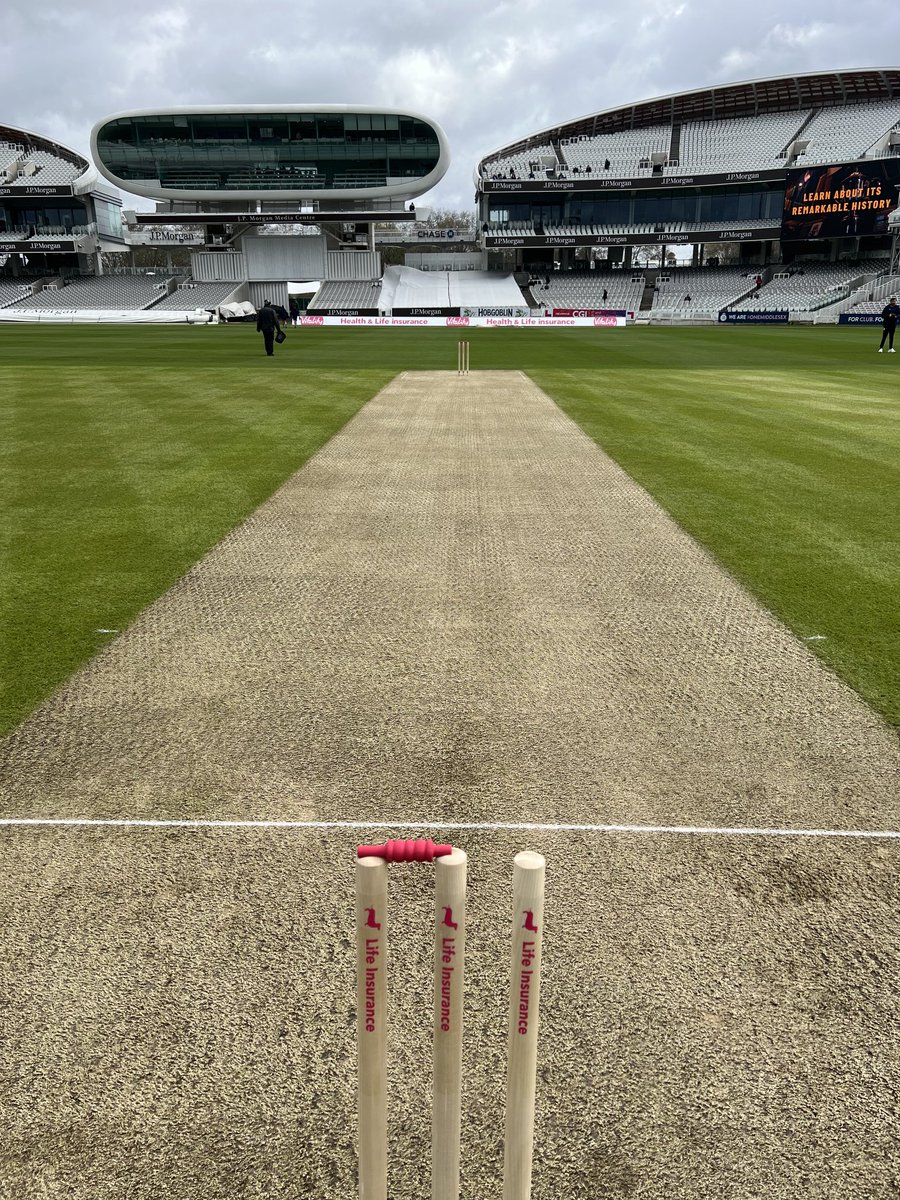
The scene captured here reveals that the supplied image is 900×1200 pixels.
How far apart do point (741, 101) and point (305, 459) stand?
94.0 m

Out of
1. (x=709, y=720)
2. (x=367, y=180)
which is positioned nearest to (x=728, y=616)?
(x=709, y=720)

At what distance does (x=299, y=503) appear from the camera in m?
10.5

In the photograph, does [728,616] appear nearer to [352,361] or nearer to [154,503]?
[154,503]

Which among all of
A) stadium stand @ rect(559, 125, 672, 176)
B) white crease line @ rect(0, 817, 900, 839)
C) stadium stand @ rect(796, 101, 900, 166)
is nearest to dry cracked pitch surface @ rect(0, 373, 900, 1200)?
white crease line @ rect(0, 817, 900, 839)

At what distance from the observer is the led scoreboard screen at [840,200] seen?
215 feet

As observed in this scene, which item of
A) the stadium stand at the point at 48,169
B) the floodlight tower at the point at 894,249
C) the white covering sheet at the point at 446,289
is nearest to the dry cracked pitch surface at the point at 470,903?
the floodlight tower at the point at 894,249

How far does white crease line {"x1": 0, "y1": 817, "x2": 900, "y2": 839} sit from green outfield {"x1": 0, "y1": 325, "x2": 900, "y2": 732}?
1290mm

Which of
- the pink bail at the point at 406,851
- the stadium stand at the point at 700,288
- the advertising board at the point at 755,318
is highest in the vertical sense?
the stadium stand at the point at 700,288

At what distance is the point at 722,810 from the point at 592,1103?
194 centimetres

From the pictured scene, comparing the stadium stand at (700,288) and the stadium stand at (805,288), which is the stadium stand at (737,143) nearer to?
the stadium stand at (700,288)

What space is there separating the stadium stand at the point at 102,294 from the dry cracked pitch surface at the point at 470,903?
8411 centimetres

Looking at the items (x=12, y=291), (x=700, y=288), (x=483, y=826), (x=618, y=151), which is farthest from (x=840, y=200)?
(x=483, y=826)

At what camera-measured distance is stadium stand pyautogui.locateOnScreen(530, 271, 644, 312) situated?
80.6m

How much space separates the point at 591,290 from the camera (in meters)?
83.5
